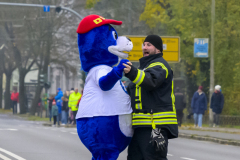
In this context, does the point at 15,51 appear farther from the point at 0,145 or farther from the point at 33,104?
the point at 0,145

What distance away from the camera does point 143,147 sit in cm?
508

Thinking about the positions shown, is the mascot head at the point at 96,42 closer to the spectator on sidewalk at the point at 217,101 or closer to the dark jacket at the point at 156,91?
the dark jacket at the point at 156,91

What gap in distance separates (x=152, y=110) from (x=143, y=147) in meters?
0.38

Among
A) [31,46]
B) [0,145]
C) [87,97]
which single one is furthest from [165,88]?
[31,46]

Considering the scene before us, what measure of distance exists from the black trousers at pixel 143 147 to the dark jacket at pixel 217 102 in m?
16.6

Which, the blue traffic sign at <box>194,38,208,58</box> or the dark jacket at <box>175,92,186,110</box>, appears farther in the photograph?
the blue traffic sign at <box>194,38,208,58</box>

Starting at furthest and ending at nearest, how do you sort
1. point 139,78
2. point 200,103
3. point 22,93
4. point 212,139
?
point 22,93 → point 200,103 → point 212,139 → point 139,78

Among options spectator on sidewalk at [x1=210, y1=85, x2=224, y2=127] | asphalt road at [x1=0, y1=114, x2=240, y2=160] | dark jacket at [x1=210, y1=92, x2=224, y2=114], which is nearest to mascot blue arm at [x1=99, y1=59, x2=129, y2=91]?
asphalt road at [x1=0, y1=114, x2=240, y2=160]

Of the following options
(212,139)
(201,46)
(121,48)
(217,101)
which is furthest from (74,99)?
(121,48)

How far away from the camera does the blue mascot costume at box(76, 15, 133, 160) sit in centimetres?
520

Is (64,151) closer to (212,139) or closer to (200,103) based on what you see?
(212,139)

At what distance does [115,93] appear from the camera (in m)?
5.30

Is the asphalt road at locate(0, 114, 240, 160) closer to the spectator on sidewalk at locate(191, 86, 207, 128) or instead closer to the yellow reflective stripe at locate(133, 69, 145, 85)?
the yellow reflective stripe at locate(133, 69, 145, 85)

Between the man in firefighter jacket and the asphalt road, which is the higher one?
the man in firefighter jacket
